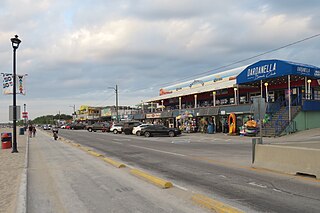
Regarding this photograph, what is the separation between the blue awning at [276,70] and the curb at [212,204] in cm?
2380

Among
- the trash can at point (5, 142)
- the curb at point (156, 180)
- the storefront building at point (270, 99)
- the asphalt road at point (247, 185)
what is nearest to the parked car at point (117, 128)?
the storefront building at point (270, 99)

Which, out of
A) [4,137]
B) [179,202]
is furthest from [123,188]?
[4,137]

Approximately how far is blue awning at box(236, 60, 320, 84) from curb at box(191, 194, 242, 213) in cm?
2380

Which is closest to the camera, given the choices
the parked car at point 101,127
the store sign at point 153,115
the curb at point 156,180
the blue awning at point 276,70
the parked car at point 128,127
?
the curb at point 156,180

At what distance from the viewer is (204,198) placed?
653 cm

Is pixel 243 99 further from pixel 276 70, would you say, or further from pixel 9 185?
pixel 9 185

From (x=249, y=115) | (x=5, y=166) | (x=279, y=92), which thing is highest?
(x=279, y=92)

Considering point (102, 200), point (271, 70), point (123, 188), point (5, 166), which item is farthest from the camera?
point (271, 70)

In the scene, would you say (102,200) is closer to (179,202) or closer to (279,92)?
(179,202)

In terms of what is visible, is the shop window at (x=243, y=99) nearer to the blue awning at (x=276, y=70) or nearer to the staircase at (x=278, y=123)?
the blue awning at (x=276, y=70)

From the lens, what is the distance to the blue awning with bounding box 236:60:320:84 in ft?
89.9

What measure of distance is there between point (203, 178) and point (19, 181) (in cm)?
554

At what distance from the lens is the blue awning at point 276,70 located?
27.4 m

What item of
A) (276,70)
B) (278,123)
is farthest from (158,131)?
(276,70)
